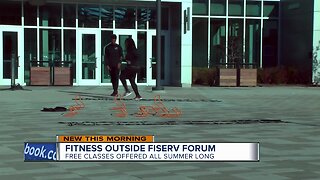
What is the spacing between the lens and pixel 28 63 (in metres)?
24.9

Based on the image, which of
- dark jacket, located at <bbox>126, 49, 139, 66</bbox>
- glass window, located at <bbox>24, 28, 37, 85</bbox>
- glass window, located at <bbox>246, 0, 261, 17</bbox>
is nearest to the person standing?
dark jacket, located at <bbox>126, 49, 139, 66</bbox>

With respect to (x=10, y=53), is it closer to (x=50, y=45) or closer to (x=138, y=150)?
(x=50, y=45)

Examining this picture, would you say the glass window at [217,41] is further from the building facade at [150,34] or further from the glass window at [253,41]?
the glass window at [253,41]

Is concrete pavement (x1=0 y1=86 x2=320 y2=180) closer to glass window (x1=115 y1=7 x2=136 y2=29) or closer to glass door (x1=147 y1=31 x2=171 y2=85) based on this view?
glass door (x1=147 y1=31 x2=171 y2=85)

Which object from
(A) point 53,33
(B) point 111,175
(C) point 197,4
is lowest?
(B) point 111,175

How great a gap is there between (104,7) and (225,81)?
668cm

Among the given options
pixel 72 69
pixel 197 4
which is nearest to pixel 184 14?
Result: pixel 197 4

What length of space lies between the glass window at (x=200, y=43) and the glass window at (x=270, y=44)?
3.26m

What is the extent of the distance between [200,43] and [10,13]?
9.82 metres

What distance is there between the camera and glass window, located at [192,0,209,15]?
1105 inches

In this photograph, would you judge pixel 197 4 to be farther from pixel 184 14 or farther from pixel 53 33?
pixel 53 33

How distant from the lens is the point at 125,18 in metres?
26.1

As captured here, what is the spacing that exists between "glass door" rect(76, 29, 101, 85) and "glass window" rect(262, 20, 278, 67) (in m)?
9.29

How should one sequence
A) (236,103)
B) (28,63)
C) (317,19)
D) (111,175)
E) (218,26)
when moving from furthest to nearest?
(218,26) → (317,19) → (28,63) → (236,103) → (111,175)
